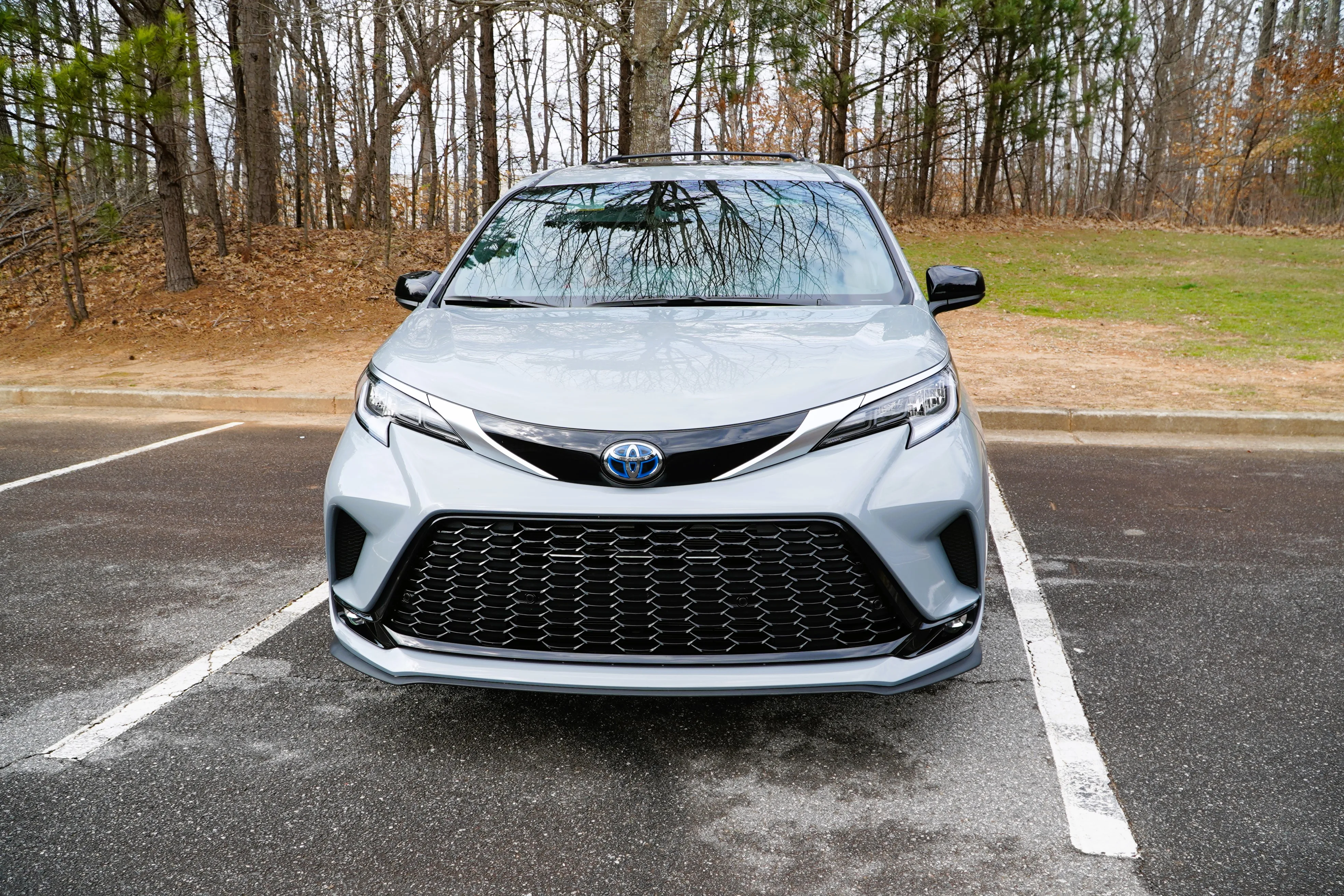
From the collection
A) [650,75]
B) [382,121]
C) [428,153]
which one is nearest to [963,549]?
[650,75]

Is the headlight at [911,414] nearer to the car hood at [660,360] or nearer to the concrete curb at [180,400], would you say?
the car hood at [660,360]

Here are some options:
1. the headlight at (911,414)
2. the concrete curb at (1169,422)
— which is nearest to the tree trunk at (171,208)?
the concrete curb at (1169,422)

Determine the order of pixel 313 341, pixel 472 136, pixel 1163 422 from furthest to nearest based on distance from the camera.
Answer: pixel 472 136, pixel 313 341, pixel 1163 422

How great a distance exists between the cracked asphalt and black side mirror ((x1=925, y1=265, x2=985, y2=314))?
1.23 m

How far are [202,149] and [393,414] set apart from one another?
1787 centimetres

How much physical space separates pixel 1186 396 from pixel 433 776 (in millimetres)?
7835

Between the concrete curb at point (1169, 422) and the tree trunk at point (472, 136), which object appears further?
the tree trunk at point (472, 136)

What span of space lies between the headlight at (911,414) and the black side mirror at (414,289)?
1990mm

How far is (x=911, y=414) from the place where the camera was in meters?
2.65

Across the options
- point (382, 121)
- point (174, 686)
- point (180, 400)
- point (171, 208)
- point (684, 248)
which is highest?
point (382, 121)

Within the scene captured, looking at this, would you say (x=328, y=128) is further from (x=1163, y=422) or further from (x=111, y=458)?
(x=1163, y=422)

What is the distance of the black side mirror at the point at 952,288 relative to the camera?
3.86 meters

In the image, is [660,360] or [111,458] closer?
[660,360]

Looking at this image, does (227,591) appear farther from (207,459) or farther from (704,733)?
(207,459)
